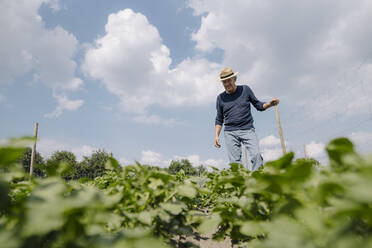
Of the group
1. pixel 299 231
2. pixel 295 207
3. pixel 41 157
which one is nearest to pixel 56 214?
pixel 299 231

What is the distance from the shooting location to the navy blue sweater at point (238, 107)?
4.27 meters

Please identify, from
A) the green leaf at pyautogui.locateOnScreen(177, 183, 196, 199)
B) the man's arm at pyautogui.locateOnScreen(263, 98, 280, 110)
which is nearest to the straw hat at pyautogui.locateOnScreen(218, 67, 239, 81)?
the man's arm at pyautogui.locateOnScreen(263, 98, 280, 110)

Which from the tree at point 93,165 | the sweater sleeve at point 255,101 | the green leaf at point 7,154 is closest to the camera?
the green leaf at point 7,154

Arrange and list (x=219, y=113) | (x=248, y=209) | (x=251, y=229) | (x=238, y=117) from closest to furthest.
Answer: (x=251, y=229)
(x=248, y=209)
(x=238, y=117)
(x=219, y=113)

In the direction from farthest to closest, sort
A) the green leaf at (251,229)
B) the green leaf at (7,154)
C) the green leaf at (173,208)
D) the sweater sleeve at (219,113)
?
1. the sweater sleeve at (219,113)
2. the green leaf at (173,208)
3. the green leaf at (251,229)
4. the green leaf at (7,154)

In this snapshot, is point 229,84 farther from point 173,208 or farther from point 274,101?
point 173,208

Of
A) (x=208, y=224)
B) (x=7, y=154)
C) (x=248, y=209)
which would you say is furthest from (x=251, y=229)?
(x=7, y=154)

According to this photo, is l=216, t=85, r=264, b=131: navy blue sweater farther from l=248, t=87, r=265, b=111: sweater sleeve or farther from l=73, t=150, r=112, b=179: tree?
l=73, t=150, r=112, b=179: tree

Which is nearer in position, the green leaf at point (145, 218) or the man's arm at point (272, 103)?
Result: the green leaf at point (145, 218)

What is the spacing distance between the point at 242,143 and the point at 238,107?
65 centimetres

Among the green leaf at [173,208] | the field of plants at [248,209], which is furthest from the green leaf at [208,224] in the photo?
the green leaf at [173,208]

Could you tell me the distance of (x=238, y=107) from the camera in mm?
→ 4324

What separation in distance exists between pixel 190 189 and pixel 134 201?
275mm

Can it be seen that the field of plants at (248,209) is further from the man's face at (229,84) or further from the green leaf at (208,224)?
the man's face at (229,84)
